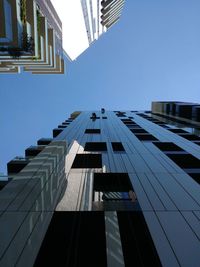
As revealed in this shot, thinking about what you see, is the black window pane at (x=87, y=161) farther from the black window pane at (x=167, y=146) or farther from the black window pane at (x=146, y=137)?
the black window pane at (x=146, y=137)

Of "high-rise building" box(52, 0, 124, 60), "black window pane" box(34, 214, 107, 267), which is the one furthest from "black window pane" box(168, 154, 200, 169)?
"high-rise building" box(52, 0, 124, 60)

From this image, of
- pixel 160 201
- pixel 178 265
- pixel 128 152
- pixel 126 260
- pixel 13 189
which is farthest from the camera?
pixel 128 152

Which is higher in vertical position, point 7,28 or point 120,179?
point 7,28

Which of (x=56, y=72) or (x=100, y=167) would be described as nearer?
(x=100, y=167)

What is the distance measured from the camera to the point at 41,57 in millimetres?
25781

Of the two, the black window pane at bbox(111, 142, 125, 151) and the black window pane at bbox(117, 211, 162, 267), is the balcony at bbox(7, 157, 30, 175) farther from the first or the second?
the black window pane at bbox(117, 211, 162, 267)

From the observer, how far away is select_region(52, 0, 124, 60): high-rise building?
1400 inches

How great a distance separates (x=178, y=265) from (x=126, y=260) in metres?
1.82

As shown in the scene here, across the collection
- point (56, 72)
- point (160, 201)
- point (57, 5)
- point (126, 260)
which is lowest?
point (126, 260)

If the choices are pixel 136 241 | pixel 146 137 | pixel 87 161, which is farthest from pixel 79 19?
pixel 136 241

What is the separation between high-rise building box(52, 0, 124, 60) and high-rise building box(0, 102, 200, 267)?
22.8 meters

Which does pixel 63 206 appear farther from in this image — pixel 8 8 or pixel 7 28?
pixel 8 8

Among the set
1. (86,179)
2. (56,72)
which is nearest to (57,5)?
(56,72)

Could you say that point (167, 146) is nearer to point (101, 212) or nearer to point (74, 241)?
point (101, 212)
